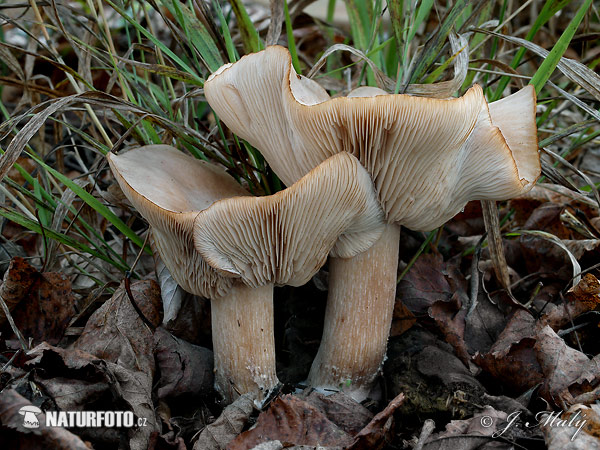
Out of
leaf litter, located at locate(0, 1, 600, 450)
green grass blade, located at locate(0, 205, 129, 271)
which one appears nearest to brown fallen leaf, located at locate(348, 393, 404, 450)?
leaf litter, located at locate(0, 1, 600, 450)

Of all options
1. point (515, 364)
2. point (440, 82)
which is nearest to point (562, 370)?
point (515, 364)

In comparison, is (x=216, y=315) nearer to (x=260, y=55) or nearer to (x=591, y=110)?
(x=260, y=55)

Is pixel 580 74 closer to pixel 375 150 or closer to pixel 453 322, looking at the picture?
pixel 375 150

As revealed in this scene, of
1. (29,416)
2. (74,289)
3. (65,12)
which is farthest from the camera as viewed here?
(65,12)

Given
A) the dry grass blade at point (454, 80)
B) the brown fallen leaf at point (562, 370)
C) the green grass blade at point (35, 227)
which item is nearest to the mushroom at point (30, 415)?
the green grass blade at point (35, 227)

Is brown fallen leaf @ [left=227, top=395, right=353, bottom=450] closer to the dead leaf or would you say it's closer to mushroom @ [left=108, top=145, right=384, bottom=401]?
mushroom @ [left=108, top=145, right=384, bottom=401]

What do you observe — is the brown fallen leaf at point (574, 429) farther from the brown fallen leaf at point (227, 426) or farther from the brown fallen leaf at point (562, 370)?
the brown fallen leaf at point (227, 426)

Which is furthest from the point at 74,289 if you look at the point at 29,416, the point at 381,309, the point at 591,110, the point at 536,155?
the point at 591,110
